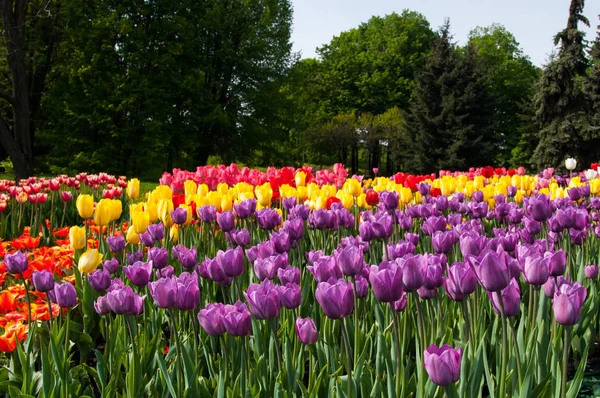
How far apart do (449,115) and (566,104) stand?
582cm

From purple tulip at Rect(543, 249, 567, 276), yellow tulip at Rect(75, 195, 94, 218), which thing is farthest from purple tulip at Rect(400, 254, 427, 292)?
yellow tulip at Rect(75, 195, 94, 218)

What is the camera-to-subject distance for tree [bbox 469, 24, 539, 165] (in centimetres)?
3744

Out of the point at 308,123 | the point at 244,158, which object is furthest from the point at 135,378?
the point at 308,123

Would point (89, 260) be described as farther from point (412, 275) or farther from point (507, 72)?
point (507, 72)

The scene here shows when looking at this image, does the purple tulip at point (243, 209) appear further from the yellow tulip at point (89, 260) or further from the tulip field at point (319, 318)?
the yellow tulip at point (89, 260)

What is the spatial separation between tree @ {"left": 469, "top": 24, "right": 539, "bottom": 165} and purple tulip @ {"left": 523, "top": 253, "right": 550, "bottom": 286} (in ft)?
116

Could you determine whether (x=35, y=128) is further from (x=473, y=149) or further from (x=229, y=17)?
(x=473, y=149)

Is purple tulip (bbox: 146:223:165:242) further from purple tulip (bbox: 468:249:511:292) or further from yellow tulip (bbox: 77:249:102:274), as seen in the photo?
purple tulip (bbox: 468:249:511:292)

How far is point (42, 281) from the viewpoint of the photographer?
2186mm

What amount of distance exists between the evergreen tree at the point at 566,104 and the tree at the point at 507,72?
1003 centimetres

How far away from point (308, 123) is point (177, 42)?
16024 millimetres

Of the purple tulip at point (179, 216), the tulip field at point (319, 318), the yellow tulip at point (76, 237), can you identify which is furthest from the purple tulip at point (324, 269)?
the yellow tulip at point (76, 237)

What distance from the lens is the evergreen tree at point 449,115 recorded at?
91.5 ft

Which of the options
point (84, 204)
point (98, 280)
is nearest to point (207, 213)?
point (84, 204)
